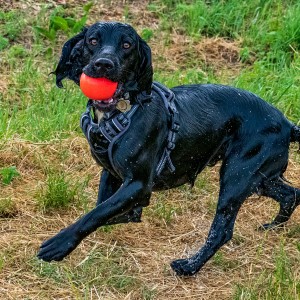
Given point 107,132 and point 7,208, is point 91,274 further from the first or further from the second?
point 7,208

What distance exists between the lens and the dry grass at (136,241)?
483 centimetres

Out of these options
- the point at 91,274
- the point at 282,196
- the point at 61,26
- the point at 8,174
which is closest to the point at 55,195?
the point at 8,174

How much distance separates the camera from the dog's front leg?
14.8ft

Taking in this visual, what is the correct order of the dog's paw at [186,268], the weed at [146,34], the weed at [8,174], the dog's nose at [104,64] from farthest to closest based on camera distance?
the weed at [146,34] → the weed at [8,174] → the dog's paw at [186,268] → the dog's nose at [104,64]

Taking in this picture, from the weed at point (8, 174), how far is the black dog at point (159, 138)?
4.12 feet

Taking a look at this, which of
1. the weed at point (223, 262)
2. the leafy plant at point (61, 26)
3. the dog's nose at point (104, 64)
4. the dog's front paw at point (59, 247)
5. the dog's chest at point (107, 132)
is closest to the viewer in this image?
the dog's nose at point (104, 64)

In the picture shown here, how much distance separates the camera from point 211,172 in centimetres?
657

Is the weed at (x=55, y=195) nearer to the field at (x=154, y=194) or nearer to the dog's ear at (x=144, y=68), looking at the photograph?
the field at (x=154, y=194)

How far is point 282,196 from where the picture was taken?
5.46m

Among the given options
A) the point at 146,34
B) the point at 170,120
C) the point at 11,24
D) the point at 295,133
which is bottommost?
the point at 11,24

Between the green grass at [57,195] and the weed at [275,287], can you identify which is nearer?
the weed at [275,287]

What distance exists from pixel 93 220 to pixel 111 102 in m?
0.65

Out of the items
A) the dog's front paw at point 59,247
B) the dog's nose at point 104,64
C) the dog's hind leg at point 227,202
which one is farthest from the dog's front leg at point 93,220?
→ the dog's nose at point 104,64

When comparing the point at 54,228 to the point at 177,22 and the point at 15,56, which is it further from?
the point at 177,22
